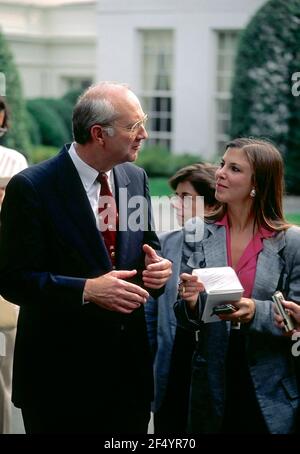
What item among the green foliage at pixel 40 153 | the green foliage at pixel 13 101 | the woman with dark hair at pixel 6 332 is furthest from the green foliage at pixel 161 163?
the woman with dark hair at pixel 6 332

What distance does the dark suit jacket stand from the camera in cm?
357

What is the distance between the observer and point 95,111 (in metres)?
3.64

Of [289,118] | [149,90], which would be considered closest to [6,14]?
[149,90]

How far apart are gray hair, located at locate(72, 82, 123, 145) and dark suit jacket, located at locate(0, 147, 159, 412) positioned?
161 mm

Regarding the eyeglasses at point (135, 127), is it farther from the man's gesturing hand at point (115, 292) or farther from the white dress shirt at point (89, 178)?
the man's gesturing hand at point (115, 292)

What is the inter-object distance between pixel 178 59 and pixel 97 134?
20.1m

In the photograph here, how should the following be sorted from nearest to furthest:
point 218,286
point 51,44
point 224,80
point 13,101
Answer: point 218,286
point 13,101
point 224,80
point 51,44

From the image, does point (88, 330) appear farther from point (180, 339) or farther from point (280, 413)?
point (280, 413)

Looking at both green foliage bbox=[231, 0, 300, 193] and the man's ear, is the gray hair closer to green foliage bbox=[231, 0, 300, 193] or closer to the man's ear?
the man's ear

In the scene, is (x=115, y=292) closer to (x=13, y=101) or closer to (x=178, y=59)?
(x=13, y=101)

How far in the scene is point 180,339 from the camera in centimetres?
419

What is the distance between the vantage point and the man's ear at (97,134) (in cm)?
366

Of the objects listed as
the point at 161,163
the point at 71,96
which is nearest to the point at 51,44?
the point at 71,96
